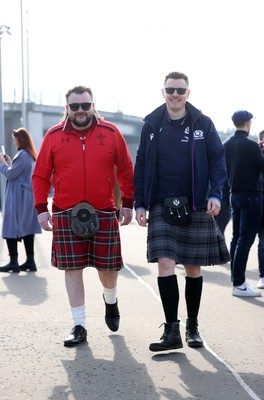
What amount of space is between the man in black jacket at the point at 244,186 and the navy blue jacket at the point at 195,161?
2.31m

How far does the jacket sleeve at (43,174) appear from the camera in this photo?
19.3ft

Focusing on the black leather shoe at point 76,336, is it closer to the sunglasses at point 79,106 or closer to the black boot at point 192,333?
the black boot at point 192,333

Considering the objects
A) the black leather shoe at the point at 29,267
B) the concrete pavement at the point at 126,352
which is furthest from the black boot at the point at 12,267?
the concrete pavement at the point at 126,352

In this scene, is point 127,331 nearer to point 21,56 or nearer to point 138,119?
point 21,56

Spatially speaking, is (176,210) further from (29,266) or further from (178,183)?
(29,266)

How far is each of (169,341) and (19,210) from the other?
4.97m

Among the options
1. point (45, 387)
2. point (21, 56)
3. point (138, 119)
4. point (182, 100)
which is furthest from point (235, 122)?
point (138, 119)

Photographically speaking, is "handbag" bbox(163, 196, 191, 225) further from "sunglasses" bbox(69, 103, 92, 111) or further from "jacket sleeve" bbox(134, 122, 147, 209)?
"sunglasses" bbox(69, 103, 92, 111)

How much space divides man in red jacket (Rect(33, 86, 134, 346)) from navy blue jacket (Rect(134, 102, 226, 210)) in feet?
0.59

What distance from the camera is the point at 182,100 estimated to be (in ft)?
18.9

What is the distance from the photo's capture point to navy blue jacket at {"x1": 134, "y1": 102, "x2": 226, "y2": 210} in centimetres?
569

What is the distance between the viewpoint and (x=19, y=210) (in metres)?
10.1

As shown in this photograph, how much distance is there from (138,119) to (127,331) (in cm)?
5499

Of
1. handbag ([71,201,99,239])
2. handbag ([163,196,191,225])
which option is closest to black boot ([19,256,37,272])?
handbag ([71,201,99,239])
